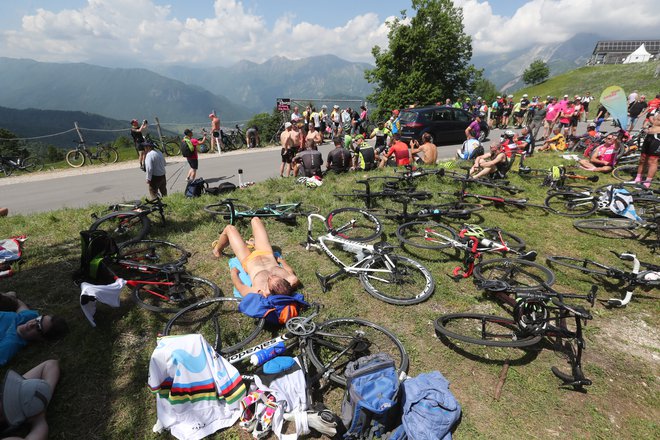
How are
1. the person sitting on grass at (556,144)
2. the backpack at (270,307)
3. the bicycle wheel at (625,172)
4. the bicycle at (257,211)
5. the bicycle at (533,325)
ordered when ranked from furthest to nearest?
1. the person sitting on grass at (556,144)
2. the bicycle wheel at (625,172)
3. the bicycle at (257,211)
4. the backpack at (270,307)
5. the bicycle at (533,325)

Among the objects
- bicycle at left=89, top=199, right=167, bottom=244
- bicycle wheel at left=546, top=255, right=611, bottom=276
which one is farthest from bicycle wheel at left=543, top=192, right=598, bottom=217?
bicycle at left=89, top=199, right=167, bottom=244

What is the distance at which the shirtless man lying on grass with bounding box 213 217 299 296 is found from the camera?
445 centimetres

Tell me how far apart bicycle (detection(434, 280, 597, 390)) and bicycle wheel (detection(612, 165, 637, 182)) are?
9.70 meters

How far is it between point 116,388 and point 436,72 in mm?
41772

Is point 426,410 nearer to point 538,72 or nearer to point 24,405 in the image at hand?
point 24,405

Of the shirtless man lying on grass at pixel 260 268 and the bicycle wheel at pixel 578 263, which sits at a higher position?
the shirtless man lying on grass at pixel 260 268

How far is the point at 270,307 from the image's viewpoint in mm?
4109

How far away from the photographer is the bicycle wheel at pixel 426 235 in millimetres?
5950

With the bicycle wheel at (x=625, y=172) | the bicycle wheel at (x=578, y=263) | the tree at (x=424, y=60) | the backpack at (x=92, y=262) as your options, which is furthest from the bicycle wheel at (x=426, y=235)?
the tree at (x=424, y=60)

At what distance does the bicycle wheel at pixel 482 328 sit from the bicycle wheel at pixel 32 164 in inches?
814

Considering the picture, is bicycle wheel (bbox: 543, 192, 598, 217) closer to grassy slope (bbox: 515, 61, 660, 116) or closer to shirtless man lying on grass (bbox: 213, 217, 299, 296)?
shirtless man lying on grass (bbox: 213, 217, 299, 296)

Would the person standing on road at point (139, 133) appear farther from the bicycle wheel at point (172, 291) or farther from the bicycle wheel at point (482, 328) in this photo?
the bicycle wheel at point (482, 328)

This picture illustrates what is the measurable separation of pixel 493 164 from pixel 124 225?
1048 cm

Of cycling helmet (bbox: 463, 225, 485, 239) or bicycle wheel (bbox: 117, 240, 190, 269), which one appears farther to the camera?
Result: cycling helmet (bbox: 463, 225, 485, 239)
